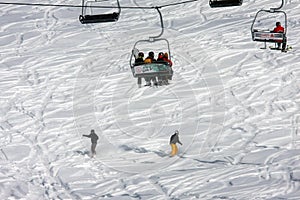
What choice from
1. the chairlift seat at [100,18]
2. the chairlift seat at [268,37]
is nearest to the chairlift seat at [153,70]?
the chairlift seat at [100,18]

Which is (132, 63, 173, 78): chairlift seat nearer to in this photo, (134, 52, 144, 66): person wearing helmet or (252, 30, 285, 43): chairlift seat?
(134, 52, 144, 66): person wearing helmet

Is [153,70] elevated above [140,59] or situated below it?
below

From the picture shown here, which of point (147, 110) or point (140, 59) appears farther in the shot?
point (147, 110)

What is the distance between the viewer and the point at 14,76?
31.7 meters

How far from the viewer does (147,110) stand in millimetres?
27172

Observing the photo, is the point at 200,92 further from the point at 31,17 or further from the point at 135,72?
the point at 31,17

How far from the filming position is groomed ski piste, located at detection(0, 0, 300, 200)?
2081cm

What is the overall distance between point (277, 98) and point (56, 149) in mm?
9451

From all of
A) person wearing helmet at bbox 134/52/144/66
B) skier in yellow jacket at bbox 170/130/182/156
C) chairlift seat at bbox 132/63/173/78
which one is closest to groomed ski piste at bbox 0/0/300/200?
skier in yellow jacket at bbox 170/130/182/156

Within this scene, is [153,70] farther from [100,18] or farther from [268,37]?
[268,37]

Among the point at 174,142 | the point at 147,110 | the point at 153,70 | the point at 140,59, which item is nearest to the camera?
the point at 153,70

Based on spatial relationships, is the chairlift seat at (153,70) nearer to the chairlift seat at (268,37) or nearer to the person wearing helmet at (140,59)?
the person wearing helmet at (140,59)

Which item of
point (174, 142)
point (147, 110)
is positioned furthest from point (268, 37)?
point (147, 110)

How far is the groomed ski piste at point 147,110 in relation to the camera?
2081 cm
